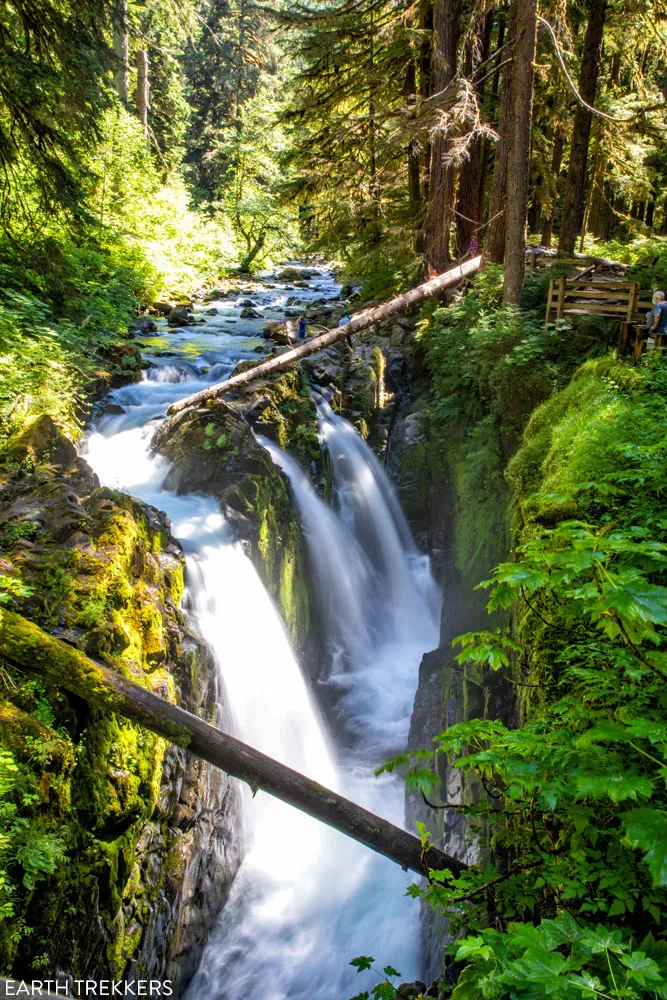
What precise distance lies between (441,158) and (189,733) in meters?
14.0

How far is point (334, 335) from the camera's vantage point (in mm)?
13070

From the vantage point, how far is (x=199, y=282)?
22.6 meters

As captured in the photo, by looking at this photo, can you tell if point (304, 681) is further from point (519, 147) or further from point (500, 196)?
point (500, 196)

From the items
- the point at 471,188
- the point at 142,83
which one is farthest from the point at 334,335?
the point at 142,83

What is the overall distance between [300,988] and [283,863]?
1614mm

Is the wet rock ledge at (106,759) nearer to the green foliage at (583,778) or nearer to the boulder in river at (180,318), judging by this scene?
the green foliage at (583,778)

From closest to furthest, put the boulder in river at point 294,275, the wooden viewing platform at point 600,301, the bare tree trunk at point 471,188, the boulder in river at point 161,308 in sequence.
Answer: the wooden viewing platform at point 600,301 → the bare tree trunk at point 471,188 → the boulder in river at point 161,308 → the boulder in river at point 294,275

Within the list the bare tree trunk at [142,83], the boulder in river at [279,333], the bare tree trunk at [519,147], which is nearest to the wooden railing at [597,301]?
the bare tree trunk at [519,147]

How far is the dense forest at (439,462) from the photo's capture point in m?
2.41

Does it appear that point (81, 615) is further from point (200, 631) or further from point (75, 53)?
point (75, 53)

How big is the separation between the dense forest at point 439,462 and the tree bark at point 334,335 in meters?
0.29

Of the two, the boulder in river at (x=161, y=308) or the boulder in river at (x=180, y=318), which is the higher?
the boulder in river at (x=161, y=308)

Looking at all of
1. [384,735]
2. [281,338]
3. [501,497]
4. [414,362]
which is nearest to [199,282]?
[281,338]

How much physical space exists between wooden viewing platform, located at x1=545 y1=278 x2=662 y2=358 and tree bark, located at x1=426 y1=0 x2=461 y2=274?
4.46m
